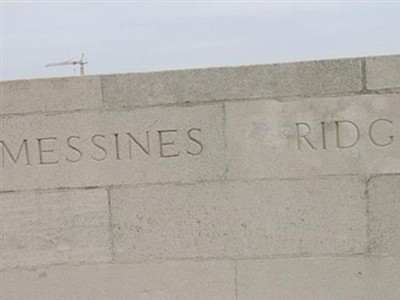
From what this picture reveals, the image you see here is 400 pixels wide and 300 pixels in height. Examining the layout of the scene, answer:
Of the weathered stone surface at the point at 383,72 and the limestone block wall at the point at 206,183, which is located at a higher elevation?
the weathered stone surface at the point at 383,72

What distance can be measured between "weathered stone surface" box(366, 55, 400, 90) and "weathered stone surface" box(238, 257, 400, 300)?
3.29ft

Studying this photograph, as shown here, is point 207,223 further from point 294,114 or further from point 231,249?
point 294,114

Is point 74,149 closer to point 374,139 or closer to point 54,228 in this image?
point 54,228

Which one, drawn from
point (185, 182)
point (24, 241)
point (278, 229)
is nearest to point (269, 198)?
point (278, 229)

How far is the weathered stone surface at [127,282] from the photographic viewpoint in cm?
399

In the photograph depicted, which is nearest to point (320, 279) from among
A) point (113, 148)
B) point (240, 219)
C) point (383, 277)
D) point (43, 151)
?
point (383, 277)

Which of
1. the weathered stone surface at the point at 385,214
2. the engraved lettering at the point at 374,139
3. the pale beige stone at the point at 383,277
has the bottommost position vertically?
the pale beige stone at the point at 383,277

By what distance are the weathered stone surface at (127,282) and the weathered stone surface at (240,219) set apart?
8 cm

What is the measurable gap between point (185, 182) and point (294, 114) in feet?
2.46

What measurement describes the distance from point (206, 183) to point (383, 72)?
3.90 feet

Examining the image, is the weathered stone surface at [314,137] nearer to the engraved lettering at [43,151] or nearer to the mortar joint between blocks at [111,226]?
the mortar joint between blocks at [111,226]

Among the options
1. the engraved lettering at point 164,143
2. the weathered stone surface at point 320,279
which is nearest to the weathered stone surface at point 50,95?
the engraved lettering at point 164,143

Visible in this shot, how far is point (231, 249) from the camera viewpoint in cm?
397

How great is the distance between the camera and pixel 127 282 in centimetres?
405
